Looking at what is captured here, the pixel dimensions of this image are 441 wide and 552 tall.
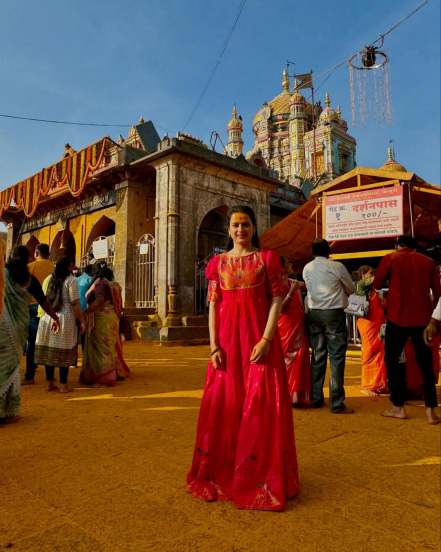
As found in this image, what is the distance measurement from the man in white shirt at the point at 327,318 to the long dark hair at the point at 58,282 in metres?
3.00

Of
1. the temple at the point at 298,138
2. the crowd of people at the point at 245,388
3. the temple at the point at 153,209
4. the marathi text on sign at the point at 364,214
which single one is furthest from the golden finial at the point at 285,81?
the crowd of people at the point at 245,388

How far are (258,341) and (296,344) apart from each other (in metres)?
2.38

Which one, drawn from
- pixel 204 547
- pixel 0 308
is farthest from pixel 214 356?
pixel 0 308

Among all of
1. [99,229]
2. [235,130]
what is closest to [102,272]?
[99,229]

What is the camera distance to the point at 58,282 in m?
5.09

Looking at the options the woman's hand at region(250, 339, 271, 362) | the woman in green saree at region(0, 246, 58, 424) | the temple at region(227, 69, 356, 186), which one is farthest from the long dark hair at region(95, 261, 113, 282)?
the temple at region(227, 69, 356, 186)

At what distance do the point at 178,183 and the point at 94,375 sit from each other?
8.16m

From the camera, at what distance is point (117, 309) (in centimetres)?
584

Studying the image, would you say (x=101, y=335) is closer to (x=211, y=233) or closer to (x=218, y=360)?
(x=218, y=360)

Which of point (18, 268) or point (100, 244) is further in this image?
point (100, 244)

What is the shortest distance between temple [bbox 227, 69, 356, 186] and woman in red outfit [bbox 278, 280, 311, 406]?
2688 cm

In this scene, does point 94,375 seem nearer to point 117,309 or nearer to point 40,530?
point 117,309

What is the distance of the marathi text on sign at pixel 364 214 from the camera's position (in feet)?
25.9

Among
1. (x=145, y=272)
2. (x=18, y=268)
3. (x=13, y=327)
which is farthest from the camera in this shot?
(x=145, y=272)
